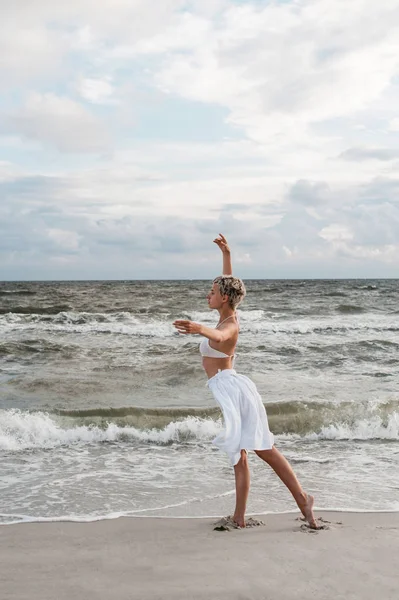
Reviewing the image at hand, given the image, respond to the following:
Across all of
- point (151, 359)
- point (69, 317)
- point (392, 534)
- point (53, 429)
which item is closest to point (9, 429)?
point (53, 429)

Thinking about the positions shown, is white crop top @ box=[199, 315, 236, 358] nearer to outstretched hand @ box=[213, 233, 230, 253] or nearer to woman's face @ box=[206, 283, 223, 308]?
woman's face @ box=[206, 283, 223, 308]

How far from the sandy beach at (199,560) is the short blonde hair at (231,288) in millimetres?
1790

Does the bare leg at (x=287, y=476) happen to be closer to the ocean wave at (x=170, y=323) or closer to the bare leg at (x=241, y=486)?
the bare leg at (x=241, y=486)

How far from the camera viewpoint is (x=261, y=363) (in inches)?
592

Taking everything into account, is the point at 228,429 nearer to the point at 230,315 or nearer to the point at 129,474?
the point at 230,315

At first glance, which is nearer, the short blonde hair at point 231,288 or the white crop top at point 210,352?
the short blonde hair at point 231,288

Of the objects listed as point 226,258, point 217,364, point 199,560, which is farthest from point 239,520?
point 226,258

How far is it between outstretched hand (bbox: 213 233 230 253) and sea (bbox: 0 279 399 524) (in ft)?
7.62

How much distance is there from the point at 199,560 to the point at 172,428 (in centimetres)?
460

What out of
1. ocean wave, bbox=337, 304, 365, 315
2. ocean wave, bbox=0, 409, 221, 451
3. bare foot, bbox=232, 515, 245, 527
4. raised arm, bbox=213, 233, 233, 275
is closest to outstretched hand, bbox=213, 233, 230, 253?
raised arm, bbox=213, 233, 233, 275

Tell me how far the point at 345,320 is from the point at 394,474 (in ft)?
76.3

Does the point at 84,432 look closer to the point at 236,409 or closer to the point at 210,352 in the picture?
the point at 210,352

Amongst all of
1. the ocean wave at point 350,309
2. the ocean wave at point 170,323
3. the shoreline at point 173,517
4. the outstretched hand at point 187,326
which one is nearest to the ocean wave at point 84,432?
the shoreline at point 173,517

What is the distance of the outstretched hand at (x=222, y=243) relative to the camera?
529 cm
